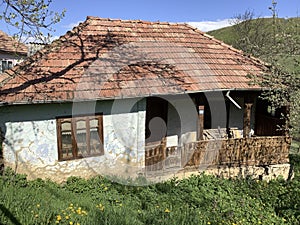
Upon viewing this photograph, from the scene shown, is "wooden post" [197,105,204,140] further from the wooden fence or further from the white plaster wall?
the white plaster wall

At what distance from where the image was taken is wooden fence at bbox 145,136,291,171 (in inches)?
353

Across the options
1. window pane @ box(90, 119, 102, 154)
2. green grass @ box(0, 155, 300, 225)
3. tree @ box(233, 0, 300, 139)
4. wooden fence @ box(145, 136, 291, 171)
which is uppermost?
tree @ box(233, 0, 300, 139)

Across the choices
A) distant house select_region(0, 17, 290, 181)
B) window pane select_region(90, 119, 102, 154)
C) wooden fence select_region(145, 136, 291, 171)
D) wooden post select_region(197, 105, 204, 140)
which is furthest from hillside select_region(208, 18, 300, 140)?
window pane select_region(90, 119, 102, 154)

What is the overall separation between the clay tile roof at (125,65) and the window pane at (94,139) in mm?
995

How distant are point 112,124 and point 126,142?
803 millimetres

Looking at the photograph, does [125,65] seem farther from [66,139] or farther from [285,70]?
[285,70]

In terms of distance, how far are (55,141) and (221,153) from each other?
17.8 feet

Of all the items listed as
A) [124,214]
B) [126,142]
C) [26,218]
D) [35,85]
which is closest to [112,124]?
→ [126,142]

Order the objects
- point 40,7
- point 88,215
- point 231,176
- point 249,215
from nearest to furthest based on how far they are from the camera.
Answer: point 88,215
point 40,7
point 249,215
point 231,176

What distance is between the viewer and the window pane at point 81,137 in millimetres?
8094

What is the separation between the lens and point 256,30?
2855 centimetres

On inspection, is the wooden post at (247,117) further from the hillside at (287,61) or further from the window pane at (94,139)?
the window pane at (94,139)

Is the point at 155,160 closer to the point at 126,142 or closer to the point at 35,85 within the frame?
the point at 126,142

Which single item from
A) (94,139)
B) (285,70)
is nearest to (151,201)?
(94,139)
